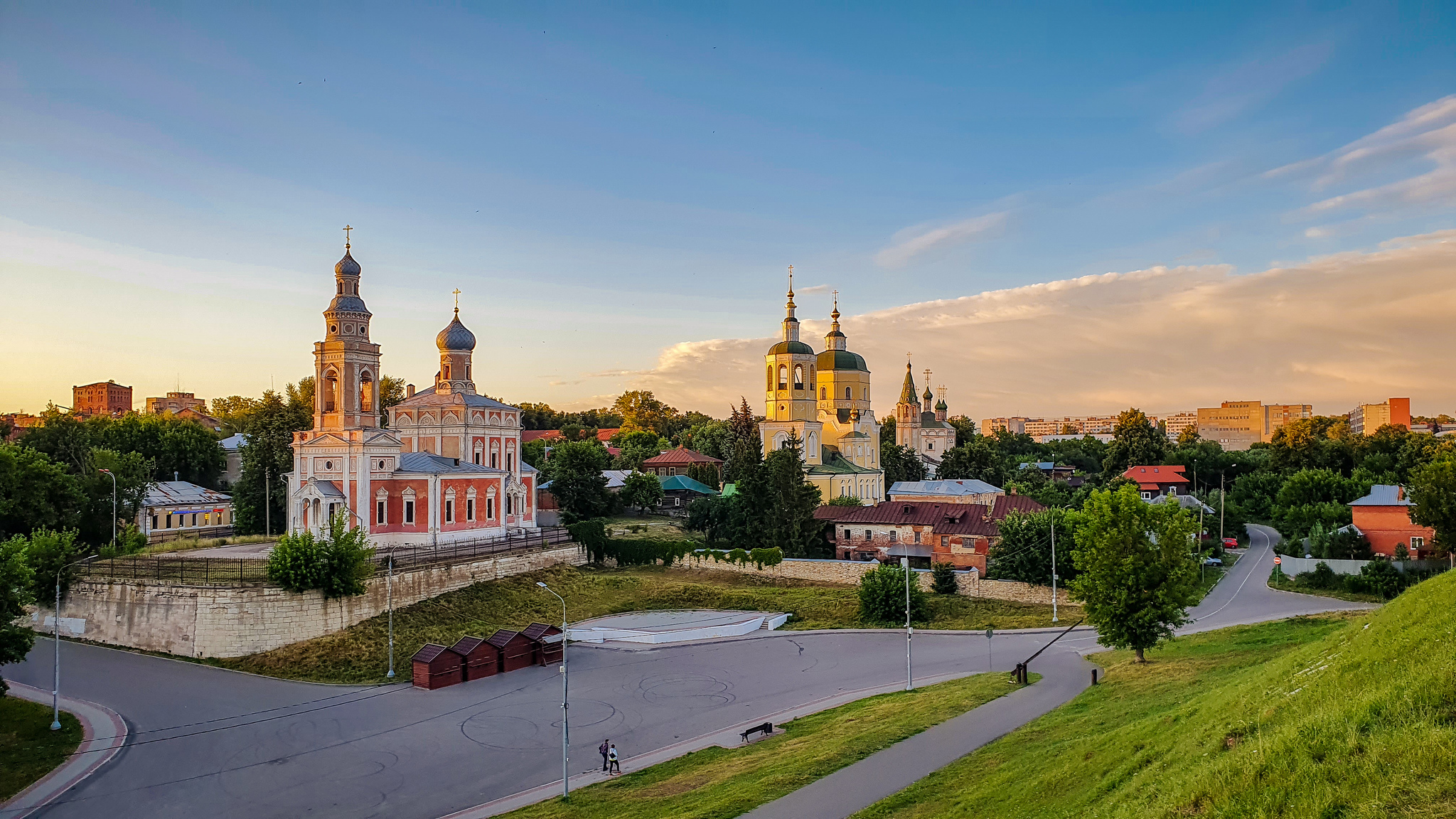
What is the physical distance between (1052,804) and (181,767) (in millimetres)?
20745

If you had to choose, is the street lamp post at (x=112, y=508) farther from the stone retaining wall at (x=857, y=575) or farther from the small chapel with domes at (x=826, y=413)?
the small chapel with domes at (x=826, y=413)

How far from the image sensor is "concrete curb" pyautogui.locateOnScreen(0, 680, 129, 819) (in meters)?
20.6

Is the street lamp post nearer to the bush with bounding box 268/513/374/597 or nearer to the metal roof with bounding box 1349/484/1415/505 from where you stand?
the bush with bounding box 268/513/374/597

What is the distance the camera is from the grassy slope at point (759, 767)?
→ 17531 mm

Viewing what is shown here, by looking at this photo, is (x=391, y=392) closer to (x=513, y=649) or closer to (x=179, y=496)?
(x=179, y=496)

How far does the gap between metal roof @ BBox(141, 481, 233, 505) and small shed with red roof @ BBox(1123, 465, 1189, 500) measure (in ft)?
236

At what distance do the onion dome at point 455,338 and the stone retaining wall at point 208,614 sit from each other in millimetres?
20508

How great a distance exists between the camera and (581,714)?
26.1m

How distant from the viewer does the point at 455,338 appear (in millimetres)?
54438

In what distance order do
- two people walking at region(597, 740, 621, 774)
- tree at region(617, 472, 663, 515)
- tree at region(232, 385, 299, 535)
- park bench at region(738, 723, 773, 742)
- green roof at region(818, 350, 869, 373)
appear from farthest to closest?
green roof at region(818, 350, 869, 373), tree at region(617, 472, 663, 515), tree at region(232, 385, 299, 535), park bench at region(738, 723, 773, 742), two people walking at region(597, 740, 621, 774)

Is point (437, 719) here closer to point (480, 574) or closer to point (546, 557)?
point (480, 574)

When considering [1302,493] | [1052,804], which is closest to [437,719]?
[1052,804]

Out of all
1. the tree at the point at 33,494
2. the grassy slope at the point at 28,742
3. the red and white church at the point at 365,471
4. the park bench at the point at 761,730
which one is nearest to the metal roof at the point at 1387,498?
the park bench at the point at 761,730

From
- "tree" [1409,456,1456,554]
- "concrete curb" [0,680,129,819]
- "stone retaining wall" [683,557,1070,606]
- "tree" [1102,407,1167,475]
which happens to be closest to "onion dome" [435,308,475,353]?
"stone retaining wall" [683,557,1070,606]
